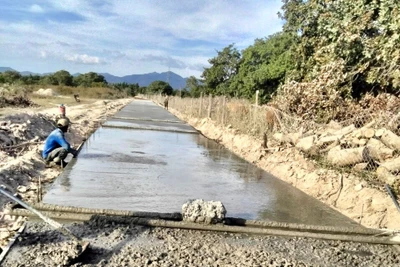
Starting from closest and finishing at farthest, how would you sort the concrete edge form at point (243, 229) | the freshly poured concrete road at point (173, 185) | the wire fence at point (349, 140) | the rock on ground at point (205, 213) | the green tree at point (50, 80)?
1. the concrete edge form at point (243, 229)
2. the rock on ground at point (205, 213)
3. the freshly poured concrete road at point (173, 185)
4. the wire fence at point (349, 140)
5. the green tree at point (50, 80)

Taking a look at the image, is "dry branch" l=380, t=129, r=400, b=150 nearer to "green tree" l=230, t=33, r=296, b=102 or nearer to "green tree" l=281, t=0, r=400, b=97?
"green tree" l=281, t=0, r=400, b=97

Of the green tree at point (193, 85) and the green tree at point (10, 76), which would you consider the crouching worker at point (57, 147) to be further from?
the green tree at point (10, 76)

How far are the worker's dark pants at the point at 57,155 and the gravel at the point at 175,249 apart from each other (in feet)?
10.5

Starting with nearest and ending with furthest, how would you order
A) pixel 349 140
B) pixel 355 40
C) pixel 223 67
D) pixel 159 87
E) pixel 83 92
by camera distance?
pixel 349 140 → pixel 355 40 → pixel 223 67 → pixel 83 92 → pixel 159 87

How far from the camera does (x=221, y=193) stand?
662 cm

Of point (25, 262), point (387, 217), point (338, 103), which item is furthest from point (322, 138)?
point (25, 262)

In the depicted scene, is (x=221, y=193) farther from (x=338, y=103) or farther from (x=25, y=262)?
(x=338, y=103)

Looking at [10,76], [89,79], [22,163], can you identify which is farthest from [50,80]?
[22,163]

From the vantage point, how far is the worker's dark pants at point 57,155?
7547 mm

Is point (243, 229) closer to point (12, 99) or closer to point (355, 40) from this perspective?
point (355, 40)

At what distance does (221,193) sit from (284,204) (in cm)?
100

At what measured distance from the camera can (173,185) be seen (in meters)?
6.80

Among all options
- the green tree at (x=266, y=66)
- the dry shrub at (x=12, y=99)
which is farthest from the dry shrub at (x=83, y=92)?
the dry shrub at (x=12, y=99)

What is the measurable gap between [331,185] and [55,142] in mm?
5008
